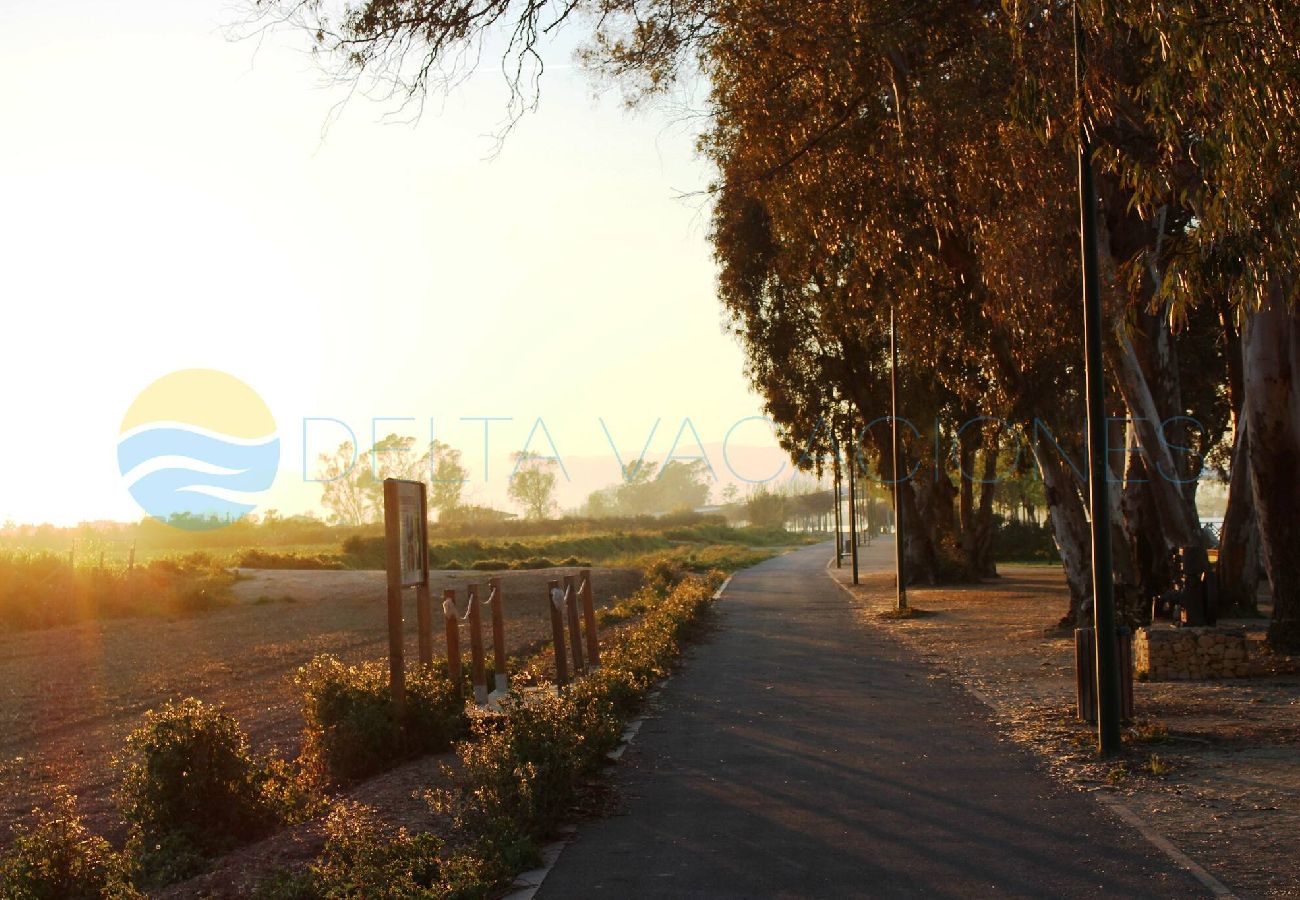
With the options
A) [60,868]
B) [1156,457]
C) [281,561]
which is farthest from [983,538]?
[60,868]

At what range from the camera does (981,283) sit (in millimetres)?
21031

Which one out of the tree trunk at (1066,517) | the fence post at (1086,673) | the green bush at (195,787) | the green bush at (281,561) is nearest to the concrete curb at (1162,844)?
the fence post at (1086,673)

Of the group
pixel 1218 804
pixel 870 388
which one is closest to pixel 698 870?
pixel 1218 804

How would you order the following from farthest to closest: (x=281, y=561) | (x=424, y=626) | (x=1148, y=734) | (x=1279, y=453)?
(x=281, y=561) < (x=1279, y=453) < (x=424, y=626) < (x=1148, y=734)

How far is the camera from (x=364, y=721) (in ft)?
37.7

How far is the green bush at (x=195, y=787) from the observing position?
30.9ft

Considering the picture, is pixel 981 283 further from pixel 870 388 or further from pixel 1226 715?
pixel 870 388

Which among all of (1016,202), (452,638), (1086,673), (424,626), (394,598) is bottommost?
(1086,673)

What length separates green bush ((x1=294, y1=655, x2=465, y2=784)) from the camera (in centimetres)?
1138

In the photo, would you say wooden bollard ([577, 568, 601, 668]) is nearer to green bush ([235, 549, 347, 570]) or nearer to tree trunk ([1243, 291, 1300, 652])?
tree trunk ([1243, 291, 1300, 652])

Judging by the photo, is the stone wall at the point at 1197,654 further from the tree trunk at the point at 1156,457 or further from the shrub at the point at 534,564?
the shrub at the point at 534,564

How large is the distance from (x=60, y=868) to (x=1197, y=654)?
1379 centimetres

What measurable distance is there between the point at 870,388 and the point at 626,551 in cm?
4597

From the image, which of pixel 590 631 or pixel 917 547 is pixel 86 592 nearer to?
pixel 590 631
